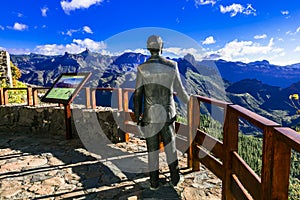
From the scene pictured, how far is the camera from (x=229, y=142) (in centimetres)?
261

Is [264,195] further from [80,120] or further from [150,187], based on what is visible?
[80,120]

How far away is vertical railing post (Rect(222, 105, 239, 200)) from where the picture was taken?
2.54 metres

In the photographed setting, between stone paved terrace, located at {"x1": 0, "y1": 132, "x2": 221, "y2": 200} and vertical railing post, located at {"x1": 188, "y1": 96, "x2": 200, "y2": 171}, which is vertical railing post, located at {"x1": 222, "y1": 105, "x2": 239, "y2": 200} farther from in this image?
vertical railing post, located at {"x1": 188, "y1": 96, "x2": 200, "y2": 171}

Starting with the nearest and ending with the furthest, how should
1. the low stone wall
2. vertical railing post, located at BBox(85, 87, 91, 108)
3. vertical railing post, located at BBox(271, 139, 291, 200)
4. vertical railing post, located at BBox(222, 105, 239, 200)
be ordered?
vertical railing post, located at BBox(271, 139, 291, 200) → vertical railing post, located at BBox(222, 105, 239, 200) → the low stone wall → vertical railing post, located at BBox(85, 87, 91, 108)

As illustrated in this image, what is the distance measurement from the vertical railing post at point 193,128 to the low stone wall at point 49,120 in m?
2.39

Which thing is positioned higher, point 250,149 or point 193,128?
point 193,128

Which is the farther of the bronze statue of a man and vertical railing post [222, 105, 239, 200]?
the bronze statue of a man

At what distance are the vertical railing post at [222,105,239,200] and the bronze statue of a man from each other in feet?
2.82

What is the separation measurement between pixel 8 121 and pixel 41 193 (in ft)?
17.4

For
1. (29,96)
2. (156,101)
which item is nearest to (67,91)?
(29,96)

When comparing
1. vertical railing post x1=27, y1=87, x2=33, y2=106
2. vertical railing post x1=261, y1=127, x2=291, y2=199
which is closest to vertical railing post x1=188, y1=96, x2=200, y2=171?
vertical railing post x1=261, y1=127, x2=291, y2=199

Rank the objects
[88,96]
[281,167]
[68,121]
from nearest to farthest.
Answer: [281,167], [68,121], [88,96]

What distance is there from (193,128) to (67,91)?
3.88 meters

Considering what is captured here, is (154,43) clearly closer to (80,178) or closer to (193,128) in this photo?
(193,128)
